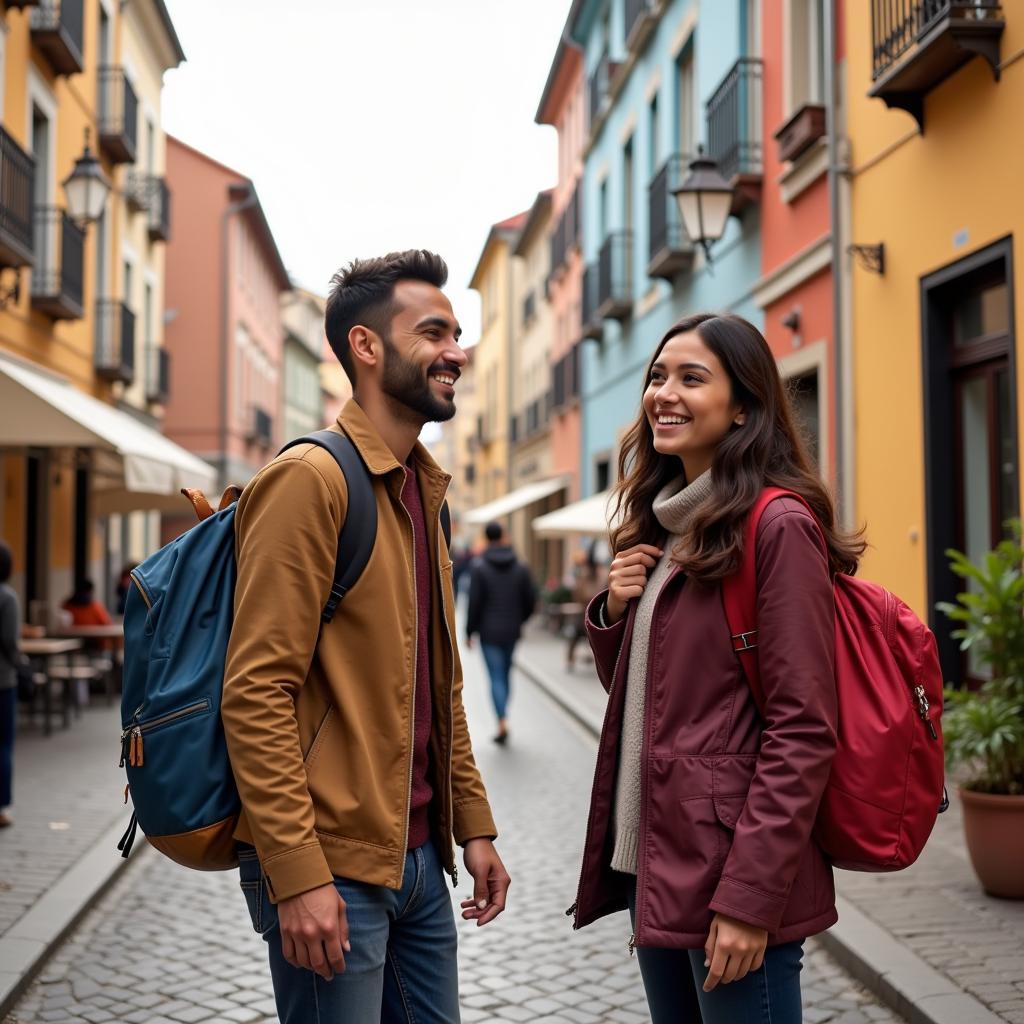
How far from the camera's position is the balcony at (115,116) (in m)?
18.6

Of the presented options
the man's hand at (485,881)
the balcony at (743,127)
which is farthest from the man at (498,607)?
the man's hand at (485,881)

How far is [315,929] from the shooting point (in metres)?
2.18

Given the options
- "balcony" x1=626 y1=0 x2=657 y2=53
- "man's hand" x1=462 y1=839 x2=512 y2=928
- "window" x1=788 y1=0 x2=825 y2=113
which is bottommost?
"man's hand" x1=462 y1=839 x2=512 y2=928

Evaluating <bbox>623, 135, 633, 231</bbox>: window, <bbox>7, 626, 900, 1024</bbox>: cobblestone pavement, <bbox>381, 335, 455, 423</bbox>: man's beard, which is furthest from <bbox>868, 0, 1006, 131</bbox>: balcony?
<bbox>623, 135, 633, 231</bbox>: window

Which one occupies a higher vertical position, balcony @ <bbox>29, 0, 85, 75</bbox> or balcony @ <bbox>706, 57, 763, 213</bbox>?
balcony @ <bbox>29, 0, 85, 75</bbox>

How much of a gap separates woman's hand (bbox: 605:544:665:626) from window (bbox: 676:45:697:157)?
1490 centimetres

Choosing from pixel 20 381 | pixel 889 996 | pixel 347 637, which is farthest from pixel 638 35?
pixel 347 637

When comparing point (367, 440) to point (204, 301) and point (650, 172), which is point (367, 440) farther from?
point (204, 301)

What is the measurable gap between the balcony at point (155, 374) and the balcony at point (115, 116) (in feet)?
16.2

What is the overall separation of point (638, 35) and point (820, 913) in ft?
60.0

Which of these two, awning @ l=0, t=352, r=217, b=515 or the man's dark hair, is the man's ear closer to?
the man's dark hair

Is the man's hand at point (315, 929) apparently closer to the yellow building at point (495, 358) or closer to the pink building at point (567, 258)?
the pink building at point (567, 258)

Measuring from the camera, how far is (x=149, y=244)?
23.6 meters

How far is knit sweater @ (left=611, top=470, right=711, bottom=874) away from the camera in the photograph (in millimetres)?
2492
